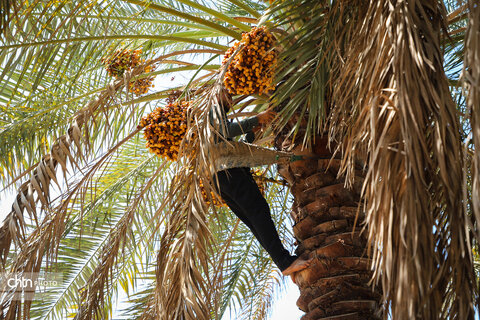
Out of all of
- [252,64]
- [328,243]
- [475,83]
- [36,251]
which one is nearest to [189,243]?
[328,243]

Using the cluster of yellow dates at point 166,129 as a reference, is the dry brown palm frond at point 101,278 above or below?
below

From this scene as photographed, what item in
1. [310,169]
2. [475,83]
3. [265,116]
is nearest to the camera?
[475,83]

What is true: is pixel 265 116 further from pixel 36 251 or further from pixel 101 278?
pixel 36 251

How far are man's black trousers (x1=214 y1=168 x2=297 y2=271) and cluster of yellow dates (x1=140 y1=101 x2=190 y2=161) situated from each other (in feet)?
1.25

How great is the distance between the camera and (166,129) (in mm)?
4051

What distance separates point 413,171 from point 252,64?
1709mm

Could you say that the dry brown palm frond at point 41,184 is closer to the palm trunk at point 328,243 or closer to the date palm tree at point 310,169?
the date palm tree at point 310,169

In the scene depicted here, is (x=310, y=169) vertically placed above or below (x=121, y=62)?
below

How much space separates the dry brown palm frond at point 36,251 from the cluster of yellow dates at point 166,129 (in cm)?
48

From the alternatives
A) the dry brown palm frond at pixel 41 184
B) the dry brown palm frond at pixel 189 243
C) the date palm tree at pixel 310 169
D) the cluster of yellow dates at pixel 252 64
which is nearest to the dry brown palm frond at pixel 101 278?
the date palm tree at pixel 310 169

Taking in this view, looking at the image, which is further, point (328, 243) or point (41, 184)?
point (328, 243)

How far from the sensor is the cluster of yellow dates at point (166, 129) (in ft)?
13.3

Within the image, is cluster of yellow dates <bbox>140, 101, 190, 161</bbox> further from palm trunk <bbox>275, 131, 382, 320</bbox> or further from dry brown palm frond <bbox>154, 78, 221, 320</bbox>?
palm trunk <bbox>275, 131, 382, 320</bbox>

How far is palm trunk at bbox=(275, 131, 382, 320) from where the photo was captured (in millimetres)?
3881
